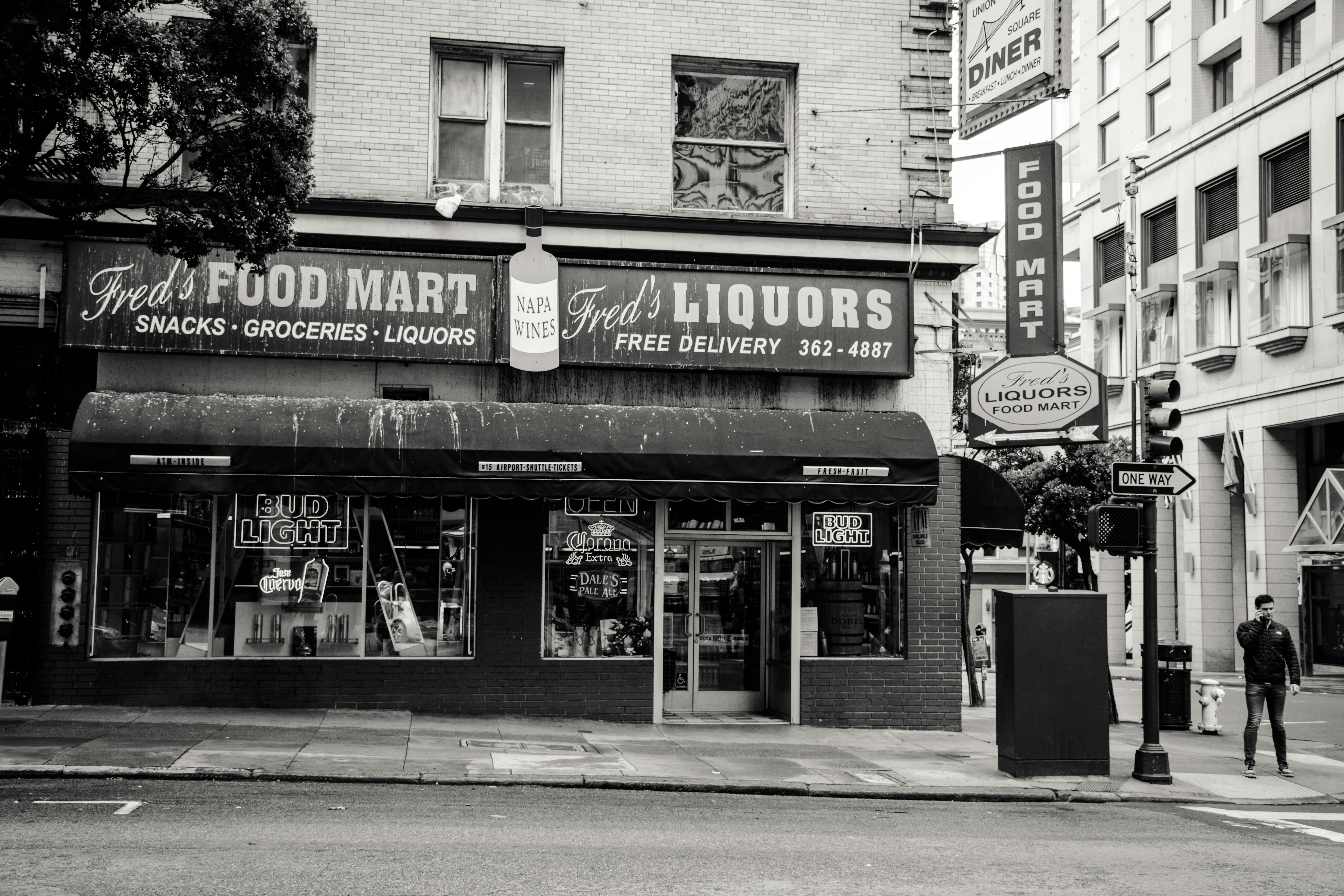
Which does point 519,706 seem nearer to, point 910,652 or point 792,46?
point 910,652

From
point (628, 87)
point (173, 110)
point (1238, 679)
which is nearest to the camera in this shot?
point (173, 110)

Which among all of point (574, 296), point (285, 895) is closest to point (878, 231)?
point (574, 296)

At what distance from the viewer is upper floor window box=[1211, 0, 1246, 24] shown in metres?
32.4

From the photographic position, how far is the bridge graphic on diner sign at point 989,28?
16.0 metres

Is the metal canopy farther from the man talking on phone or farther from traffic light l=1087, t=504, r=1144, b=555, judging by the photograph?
traffic light l=1087, t=504, r=1144, b=555

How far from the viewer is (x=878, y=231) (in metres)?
15.9

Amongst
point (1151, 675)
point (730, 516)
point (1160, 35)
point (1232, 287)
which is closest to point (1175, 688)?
point (1151, 675)

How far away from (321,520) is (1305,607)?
2463 centimetres

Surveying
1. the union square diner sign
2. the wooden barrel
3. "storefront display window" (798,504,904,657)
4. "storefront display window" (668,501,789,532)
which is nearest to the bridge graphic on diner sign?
the union square diner sign

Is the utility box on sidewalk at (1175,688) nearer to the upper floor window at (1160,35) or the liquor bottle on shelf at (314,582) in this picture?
the liquor bottle on shelf at (314,582)

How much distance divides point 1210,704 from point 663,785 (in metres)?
9.76

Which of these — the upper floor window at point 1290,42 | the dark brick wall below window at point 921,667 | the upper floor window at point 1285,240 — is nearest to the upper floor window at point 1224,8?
the upper floor window at point 1290,42

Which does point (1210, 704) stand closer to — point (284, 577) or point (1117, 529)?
point (1117, 529)

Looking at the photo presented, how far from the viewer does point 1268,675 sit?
13656 mm
